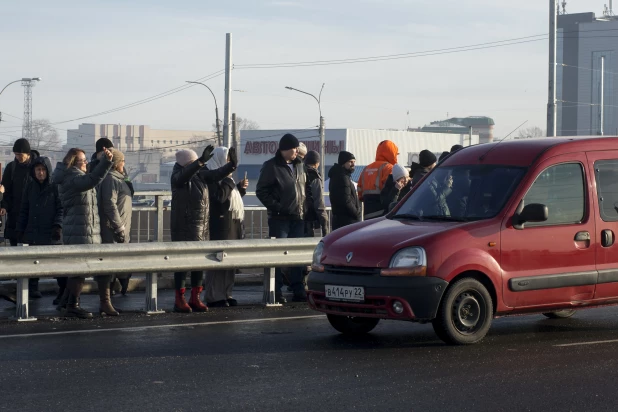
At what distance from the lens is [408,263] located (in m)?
8.72

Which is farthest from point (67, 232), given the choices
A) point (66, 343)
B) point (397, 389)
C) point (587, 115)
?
point (587, 115)

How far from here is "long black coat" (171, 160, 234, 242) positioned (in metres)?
12.0

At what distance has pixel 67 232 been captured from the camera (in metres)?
11.5

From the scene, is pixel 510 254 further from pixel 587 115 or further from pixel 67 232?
pixel 587 115

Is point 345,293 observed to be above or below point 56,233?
below

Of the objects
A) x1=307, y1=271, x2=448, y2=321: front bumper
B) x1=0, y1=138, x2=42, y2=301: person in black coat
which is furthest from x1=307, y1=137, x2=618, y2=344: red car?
x1=0, y1=138, x2=42, y2=301: person in black coat

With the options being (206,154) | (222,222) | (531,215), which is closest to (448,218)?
(531,215)

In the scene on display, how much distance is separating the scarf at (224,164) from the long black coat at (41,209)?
189 centimetres

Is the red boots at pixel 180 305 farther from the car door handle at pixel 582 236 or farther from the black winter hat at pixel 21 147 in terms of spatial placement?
the car door handle at pixel 582 236

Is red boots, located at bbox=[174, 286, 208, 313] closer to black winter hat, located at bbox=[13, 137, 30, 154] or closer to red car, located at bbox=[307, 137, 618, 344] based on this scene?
red car, located at bbox=[307, 137, 618, 344]

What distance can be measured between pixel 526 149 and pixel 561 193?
513 millimetres

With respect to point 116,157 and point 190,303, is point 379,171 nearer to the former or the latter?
point 190,303

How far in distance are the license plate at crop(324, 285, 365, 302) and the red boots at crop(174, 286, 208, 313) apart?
9.58 ft

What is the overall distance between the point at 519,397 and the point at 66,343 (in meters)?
4.20
